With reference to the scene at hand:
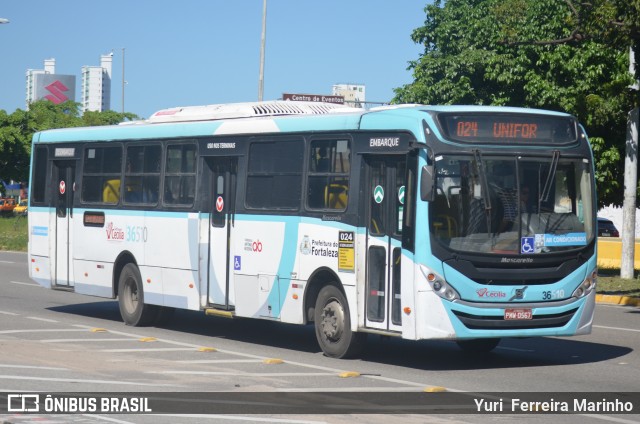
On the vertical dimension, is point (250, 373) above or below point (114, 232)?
below

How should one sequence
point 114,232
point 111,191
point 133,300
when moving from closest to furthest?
point 133,300, point 114,232, point 111,191

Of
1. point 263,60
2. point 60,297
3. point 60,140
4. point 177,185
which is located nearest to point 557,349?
point 177,185

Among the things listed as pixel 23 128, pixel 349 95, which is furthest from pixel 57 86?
pixel 349 95

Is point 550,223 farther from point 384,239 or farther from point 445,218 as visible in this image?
point 384,239

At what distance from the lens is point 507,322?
45.9ft

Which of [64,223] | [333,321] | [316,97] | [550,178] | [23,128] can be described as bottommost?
[333,321]

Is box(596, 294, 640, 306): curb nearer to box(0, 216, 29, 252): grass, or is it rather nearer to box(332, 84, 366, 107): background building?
box(332, 84, 366, 107): background building

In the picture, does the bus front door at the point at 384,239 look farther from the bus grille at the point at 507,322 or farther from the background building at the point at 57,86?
the background building at the point at 57,86

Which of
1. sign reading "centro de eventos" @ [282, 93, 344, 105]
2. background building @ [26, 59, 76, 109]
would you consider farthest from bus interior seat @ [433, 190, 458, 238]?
background building @ [26, 59, 76, 109]

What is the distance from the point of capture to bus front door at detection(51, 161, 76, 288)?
2089cm

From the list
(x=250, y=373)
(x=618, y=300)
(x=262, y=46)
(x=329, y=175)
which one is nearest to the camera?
(x=250, y=373)

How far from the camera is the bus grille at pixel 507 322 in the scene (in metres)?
13.9

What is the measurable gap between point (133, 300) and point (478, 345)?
616 centimetres

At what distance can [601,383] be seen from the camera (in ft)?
42.4
